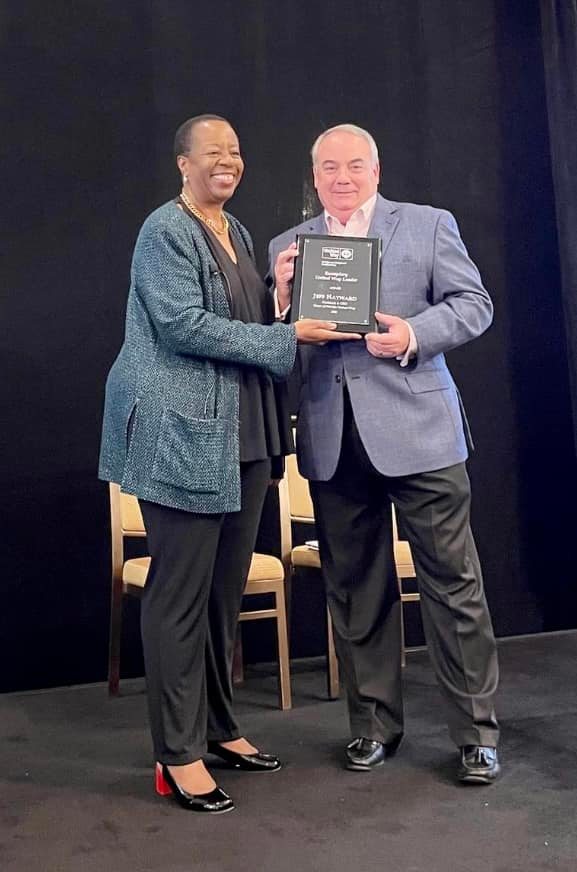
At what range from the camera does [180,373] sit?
2.39 m

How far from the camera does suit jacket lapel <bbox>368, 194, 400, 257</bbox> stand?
261 cm

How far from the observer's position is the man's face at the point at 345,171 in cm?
258

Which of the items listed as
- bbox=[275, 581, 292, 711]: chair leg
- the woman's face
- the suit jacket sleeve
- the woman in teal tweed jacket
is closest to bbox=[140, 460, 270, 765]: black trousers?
the woman in teal tweed jacket

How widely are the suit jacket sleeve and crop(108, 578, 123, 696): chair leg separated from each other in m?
1.54

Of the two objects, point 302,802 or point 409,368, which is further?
point 409,368

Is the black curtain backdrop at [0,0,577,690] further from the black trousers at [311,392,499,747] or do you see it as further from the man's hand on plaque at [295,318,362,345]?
the man's hand on plaque at [295,318,362,345]

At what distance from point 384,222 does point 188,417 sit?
0.72m

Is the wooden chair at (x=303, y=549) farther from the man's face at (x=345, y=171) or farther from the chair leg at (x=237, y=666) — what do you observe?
the man's face at (x=345, y=171)

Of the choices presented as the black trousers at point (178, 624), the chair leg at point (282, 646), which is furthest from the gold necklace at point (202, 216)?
the chair leg at point (282, 646)

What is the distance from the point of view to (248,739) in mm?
3037

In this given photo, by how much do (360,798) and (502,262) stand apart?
8.43 ft

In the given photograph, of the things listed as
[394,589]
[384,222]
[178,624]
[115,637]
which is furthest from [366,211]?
[115,637]

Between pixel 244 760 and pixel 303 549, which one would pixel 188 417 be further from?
pixel 303 549

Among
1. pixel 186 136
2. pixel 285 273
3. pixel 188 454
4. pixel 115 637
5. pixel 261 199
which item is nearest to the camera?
pixel 188 454
